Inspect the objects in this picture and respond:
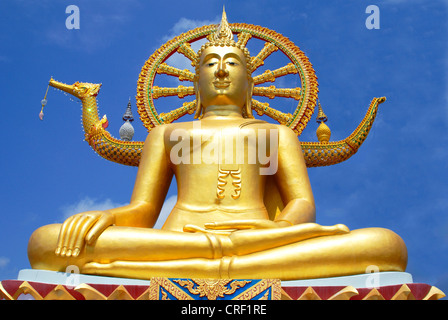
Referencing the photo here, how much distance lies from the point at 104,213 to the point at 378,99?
344 centimetres

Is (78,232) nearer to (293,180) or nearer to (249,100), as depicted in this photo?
(293,180)

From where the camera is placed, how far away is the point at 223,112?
212 inches

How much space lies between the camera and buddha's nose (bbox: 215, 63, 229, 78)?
5.23 meters

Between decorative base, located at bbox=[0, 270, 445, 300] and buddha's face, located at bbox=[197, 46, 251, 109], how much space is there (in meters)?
2.28

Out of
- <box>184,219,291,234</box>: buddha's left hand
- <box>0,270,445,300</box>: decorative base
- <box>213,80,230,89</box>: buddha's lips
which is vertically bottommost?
<box>0,270,445,300</box>: decorative base

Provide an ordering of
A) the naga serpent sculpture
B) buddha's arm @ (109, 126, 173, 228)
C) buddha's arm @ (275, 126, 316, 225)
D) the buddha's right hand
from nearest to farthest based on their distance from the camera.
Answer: the buddha's right hand → buddha's arm @ (275, 126, 316, 225) → buddha's arm @ (109, 126, 173, 228) → the naga serpent sculpture

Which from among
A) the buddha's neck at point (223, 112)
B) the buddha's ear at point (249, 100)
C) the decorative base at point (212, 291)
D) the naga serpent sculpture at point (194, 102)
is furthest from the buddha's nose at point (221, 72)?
the decorative base at point (212, 291)

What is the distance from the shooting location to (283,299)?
3424 millimetres

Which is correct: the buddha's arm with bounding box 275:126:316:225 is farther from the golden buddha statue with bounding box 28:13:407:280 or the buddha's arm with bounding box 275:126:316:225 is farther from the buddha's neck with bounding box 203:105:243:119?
the buddha's neck with bounding box 203:105:243:119

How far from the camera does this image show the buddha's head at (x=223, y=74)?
209 inches

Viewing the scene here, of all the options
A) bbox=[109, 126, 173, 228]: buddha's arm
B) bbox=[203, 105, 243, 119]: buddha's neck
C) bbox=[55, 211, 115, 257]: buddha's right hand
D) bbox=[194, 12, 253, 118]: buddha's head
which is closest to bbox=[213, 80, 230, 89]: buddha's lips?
bbox=[194, 12, 253, 118]: buddha's head
